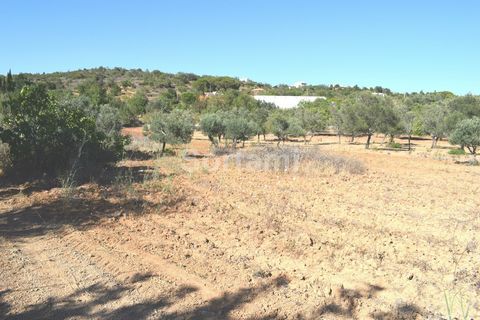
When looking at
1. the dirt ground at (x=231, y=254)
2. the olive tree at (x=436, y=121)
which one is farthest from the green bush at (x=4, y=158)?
the olive tree at (x=436, y=121)

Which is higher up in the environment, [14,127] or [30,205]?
[14,127]

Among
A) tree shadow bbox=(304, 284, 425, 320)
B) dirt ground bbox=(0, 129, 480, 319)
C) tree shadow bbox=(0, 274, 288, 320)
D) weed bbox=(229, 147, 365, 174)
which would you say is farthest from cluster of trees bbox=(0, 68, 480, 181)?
tree shadow bbox=(304, 284, 425, 320)

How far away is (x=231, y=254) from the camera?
228 inches

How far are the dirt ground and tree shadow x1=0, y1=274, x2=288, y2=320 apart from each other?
2 cm

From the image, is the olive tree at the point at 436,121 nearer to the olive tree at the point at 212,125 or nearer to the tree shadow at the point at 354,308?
the olive tree at the point at 212,125

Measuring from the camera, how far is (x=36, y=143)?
1111 cm

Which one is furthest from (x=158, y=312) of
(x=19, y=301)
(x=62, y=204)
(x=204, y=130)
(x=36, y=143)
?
(x=204, y=130)

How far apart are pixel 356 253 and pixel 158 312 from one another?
2777 mm

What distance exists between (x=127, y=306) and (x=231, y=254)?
174cm

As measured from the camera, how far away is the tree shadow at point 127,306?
13.9 feet

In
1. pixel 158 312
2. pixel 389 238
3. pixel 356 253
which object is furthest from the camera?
pixel 389 238

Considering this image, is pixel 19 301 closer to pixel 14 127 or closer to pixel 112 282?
pixel 112 282

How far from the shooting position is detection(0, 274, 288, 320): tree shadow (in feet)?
13.9

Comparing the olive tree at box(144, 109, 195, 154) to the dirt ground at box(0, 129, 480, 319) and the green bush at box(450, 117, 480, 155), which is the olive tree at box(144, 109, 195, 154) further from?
the green bush at box(450, 117, 480, 155)
